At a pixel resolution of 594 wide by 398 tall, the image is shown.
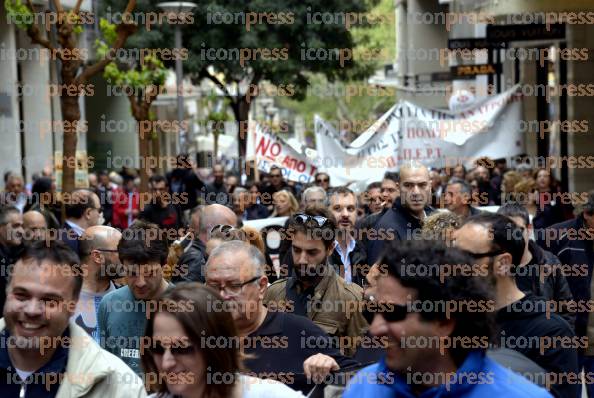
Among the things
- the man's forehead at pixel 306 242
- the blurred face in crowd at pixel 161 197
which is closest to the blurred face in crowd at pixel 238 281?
the man's forehead at pixel 306 242

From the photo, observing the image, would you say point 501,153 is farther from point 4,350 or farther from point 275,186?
point 4,350

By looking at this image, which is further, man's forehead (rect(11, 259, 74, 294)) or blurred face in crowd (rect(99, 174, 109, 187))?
blurred face in crowd (rect(99, 174, 109, 187))

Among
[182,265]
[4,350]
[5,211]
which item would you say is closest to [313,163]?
[5,211]

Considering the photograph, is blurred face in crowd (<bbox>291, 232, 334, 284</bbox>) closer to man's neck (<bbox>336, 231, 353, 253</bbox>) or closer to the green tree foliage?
man's neck (<bbox>336, 231, 353, 253</bbox>)

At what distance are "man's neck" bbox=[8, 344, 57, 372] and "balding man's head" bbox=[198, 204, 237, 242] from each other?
185 inches

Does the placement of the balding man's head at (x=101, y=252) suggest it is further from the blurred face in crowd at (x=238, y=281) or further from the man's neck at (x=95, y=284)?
the blurred face in crowd at (x=238, y=281)

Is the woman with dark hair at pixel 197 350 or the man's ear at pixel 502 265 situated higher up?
the man's ear at pixel 502 265

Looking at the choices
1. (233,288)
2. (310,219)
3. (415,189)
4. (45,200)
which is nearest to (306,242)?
(310,219)

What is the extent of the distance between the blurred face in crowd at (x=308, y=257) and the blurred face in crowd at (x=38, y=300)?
2615 millimetres

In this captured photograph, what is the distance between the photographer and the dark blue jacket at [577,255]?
9188 mm

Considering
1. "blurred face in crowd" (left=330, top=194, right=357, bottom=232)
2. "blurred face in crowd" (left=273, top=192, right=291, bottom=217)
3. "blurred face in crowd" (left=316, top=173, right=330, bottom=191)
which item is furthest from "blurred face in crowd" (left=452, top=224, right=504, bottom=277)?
"blurred face in crowd" (left=316, top=173, right=330, bottom=191)

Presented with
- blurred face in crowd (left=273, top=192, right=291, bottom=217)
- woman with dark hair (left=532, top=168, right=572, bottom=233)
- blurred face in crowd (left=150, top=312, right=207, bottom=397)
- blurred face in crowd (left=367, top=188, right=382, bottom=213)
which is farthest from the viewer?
blurred face in crowd (left=273, top=192, right=291, bottom=217)

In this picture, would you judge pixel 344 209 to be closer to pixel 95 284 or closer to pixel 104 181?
pixel 95 284

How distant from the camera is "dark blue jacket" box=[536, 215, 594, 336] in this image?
9.19 meters
